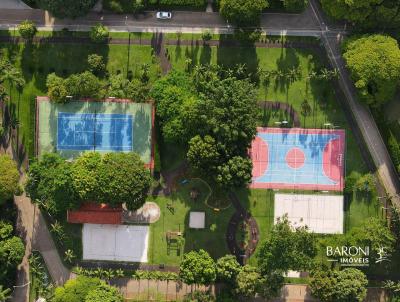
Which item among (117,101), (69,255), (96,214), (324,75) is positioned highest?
(324,75)

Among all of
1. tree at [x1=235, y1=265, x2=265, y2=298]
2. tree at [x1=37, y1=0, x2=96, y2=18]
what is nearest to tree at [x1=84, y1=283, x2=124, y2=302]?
tree at [x1=235, y1=265, x2=265, y2=298]

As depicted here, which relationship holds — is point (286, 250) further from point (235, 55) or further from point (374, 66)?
point (235, 55)

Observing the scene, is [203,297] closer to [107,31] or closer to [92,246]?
[92,246]

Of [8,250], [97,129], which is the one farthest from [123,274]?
[97,129]

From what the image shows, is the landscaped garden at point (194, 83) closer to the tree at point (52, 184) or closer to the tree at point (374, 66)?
the tree at point (52, 184)

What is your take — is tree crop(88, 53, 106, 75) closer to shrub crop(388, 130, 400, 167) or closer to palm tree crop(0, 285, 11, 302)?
palm tree crop(0, 285, 11, 302)

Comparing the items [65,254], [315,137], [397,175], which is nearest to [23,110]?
[65,254]
